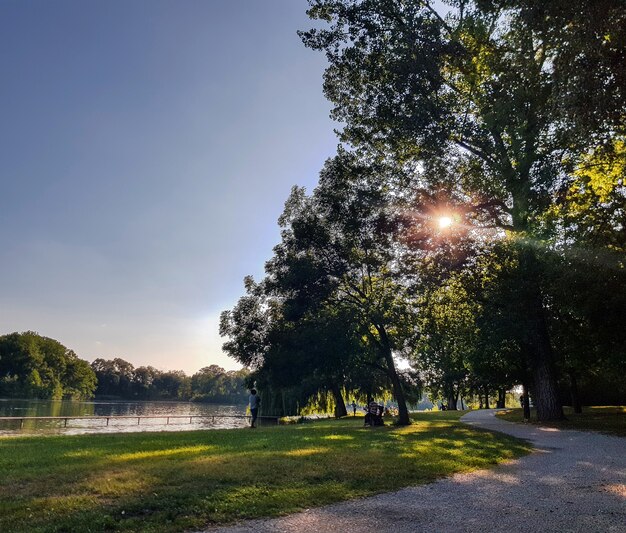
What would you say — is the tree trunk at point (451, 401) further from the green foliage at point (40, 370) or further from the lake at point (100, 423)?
the green foliage at point (40, 370)

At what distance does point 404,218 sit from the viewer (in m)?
22.1

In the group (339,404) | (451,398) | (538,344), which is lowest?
(451,398)

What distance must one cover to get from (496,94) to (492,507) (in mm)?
10075

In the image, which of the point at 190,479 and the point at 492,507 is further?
the point at 190,479

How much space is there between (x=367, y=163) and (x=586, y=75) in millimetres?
15470

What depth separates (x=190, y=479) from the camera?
712cm

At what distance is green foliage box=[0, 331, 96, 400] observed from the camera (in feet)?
368

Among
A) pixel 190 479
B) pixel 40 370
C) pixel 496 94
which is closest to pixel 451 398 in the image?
pixel 496 94

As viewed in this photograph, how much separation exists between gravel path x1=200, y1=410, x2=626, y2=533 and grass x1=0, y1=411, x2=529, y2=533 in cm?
44

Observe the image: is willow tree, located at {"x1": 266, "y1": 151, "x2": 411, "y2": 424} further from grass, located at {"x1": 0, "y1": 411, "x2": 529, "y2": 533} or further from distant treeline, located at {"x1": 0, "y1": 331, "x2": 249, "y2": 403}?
distant treeline, located at {"x1": 0, "y1": 331, "x2": 249, "y2": 403}

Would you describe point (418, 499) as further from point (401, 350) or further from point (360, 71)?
point (401, 350)

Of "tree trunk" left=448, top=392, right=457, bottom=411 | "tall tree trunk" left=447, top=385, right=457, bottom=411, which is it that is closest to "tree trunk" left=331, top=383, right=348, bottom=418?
"tall tree trunk" left=447, top=385, right=457, bottom=411

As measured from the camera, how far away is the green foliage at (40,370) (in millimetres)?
112062

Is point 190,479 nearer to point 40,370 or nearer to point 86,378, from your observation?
point 40,370
